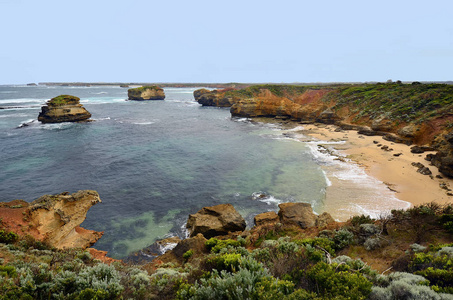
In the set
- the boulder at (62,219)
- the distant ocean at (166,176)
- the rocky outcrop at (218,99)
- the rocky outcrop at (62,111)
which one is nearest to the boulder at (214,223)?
the distant ocean at (166,176)

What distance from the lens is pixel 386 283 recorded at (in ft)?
21.5

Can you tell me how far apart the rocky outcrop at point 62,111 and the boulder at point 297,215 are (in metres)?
63.8

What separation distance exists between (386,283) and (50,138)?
5339 centimetres

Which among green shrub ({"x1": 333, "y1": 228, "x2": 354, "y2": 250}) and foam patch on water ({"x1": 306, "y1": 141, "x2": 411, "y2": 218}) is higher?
green shrub ({"x1": 333, "y1": 228, "x2": 354, "y2": 250})

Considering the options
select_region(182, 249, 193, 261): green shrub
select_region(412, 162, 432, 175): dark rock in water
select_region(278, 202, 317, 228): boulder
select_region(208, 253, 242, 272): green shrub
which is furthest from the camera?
select_region(412, 162, 432, 175): dark rock in water

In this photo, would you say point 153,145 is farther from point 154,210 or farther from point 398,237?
point 398,237

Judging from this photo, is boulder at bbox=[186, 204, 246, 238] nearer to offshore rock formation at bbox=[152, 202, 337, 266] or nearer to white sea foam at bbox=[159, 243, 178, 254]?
offshore rock formation at bbox=[152, 202, 337, 266]

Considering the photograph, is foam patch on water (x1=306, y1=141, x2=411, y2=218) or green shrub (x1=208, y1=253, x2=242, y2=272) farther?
foam patch on water (x1=306, y1=141, x2=411, y2=218)

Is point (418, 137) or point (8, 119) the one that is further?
point (8, 119)

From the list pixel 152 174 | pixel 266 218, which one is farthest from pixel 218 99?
pixel 266 218

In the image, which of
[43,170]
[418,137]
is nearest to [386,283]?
[43,170]

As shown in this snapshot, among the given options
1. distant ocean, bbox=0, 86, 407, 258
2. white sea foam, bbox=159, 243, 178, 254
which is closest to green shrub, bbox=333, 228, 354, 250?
distant ocean, bbox=0, 86, 407, 258

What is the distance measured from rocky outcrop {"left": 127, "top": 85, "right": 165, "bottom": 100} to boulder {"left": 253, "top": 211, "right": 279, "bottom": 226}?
12701 cm

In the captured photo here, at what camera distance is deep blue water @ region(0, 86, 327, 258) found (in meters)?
19.4
